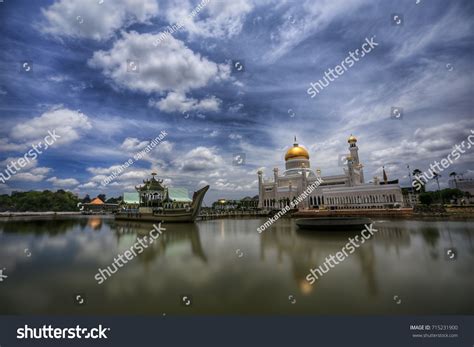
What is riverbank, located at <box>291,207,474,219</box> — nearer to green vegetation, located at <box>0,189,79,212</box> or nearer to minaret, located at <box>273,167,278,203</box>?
minaret, located at <box>273,167,278,203</box>

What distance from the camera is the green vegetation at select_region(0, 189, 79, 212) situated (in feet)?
250

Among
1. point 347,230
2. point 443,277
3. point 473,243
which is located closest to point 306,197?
point 347,230

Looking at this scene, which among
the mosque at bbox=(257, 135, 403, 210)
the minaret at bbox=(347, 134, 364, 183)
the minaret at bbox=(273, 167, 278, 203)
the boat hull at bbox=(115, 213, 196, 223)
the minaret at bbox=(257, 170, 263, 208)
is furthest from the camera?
the minaret at bbox=(257, 170, 263, 208)

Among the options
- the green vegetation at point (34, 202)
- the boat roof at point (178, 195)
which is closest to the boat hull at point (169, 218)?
the boat roof at point (178, 195)

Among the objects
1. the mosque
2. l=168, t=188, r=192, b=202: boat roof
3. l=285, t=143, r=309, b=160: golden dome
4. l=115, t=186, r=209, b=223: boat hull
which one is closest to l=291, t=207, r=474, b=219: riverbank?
the mosque

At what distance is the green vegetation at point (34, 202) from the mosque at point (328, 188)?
74.5m

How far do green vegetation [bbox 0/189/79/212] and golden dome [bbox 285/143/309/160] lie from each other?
3263 inches

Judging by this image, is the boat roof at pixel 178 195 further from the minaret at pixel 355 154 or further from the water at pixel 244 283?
the minaret at pixel 355 154

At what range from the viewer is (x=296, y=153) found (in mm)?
63625

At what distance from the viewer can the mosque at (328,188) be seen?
148ft

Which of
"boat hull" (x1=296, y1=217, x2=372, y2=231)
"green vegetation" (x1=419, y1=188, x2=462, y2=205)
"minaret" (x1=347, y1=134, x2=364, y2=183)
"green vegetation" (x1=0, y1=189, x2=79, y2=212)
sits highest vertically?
"minaret" (x1=347, y1=134, x2=364, y2=183)

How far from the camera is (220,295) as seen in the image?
7.03 metres

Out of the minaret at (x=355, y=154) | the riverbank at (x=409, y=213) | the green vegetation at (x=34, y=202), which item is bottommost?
the riverbank at (x=409, y=213)

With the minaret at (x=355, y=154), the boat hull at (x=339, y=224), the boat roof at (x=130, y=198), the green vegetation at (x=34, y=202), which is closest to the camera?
the boat hull at (x=339, y=224)
